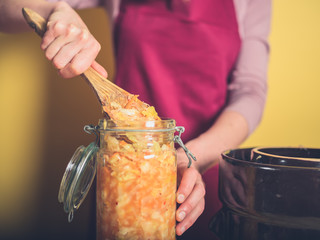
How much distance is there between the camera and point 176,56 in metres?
0.92

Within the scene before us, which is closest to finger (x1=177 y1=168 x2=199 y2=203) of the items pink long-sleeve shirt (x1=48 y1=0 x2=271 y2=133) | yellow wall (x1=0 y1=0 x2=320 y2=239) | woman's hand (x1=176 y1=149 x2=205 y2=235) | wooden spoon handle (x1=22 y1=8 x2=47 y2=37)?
woman's hand (x1=176 y1=149 x2=205 y2=235)

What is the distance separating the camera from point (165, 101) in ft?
3.03

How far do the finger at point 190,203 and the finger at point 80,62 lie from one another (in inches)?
10.7

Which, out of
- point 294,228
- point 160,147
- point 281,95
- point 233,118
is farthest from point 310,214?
point 281,95

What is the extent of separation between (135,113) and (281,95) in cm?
102

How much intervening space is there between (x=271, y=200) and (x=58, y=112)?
104 centimetres

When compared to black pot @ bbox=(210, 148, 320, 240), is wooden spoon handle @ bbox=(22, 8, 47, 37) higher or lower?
higher

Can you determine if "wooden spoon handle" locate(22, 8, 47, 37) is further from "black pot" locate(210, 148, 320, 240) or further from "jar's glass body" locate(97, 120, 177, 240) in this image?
"black pot" locate(210, 148, 320, 240)

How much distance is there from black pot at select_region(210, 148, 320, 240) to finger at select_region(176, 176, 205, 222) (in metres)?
0.06

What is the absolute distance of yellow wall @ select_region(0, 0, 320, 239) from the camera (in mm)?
1193

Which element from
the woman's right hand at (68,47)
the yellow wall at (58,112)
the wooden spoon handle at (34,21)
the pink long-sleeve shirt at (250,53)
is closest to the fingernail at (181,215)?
the woman's right hand at (68,47)

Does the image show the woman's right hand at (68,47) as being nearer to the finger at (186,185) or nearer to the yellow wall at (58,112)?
the finger at (186,185)

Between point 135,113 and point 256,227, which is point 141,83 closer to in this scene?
point 135,113

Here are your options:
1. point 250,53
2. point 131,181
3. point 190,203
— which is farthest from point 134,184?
point 250,53
